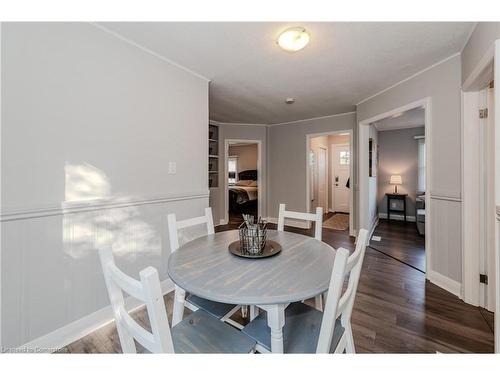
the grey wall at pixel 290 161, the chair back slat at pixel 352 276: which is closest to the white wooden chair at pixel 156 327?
the chair back slat at pixel 352 276

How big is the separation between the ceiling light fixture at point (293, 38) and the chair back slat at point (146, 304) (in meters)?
1.85

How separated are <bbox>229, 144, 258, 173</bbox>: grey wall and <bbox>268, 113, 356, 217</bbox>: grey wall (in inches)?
125

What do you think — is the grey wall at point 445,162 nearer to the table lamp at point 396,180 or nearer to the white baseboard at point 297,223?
the white baseboard at point 297,223

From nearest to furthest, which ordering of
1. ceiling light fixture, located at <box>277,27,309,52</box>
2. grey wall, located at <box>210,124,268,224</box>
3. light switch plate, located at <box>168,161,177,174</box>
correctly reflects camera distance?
ceiling light fixture, located at <box>277,27,309,52</box> < light switch plate, located at <box>168,161,177,174</box> < grey wall, located at <box>210,124,268,224</box>

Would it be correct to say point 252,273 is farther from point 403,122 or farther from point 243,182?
point 243,182

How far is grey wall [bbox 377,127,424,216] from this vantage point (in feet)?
17.2

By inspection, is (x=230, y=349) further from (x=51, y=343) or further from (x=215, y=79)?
(x=215, y=79)

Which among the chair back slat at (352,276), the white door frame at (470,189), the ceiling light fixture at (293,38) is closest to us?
the chair back slat at (352,276)

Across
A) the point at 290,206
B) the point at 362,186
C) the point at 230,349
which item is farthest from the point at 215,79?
the point at 290,206

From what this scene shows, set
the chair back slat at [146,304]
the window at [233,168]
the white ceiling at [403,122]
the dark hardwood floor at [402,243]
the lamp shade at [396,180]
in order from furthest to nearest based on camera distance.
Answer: the window at [233,168] → the lamp shade at [396,180] → the white ceiling at [403,122] → the dark hardwood floor at [402,243] → the chair back slat at [146,304]

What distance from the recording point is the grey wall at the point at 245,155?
27.7 feet

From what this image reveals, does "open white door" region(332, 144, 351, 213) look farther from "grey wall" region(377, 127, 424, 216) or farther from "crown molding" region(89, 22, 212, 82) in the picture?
"crown molding" region(89, 22, 212, 82)

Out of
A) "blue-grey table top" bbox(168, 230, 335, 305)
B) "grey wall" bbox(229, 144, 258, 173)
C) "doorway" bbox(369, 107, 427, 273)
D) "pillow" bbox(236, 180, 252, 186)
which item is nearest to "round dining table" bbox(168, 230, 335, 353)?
"blue-grey table top" bbox(168, 230, 335, 305)
